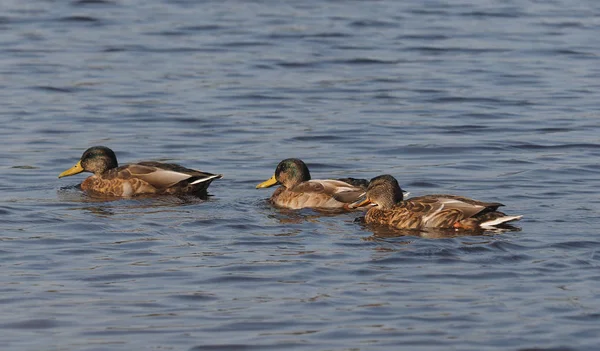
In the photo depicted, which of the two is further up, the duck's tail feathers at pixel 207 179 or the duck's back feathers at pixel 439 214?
the duck's tail feathers at pixel 207 179

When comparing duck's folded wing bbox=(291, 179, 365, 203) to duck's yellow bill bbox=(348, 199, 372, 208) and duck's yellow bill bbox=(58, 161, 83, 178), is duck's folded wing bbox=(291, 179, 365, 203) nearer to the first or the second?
duck's yellow bill bbox=(348, 199, 372, 208)

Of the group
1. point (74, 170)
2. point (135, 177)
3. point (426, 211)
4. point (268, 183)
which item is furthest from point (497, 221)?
point (74, 170)

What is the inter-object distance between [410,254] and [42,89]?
11.2 m

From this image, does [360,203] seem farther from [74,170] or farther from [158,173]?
[74,170]

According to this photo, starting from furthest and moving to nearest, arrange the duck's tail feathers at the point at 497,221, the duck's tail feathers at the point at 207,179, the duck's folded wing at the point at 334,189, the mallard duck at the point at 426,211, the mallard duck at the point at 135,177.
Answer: the mallard duck at the point at 135,177, the duck's tail feathers at the point at 207,179, the duck's folded wing at the point at 334,189, the mallard duck at the point at 426,211, the duck's tail feathers at the point at 497,221

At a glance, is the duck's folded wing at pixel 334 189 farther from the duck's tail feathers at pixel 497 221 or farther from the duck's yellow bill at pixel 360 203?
the duck's tail feathers at pixel 497 221

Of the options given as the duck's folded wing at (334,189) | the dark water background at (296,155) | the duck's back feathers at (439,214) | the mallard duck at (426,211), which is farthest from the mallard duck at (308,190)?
the duck's back feathers at (439,214)

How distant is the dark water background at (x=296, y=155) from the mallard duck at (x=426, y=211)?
1.02 feet

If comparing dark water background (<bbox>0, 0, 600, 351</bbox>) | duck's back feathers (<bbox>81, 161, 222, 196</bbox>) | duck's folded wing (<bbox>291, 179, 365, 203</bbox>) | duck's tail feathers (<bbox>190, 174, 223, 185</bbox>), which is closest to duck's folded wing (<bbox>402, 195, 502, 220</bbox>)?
dark water background (<bbox>0, 0, 600, 351</bbox>)

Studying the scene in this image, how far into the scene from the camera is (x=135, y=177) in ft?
48.2

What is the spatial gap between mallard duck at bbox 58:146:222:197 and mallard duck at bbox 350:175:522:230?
6.61 ft

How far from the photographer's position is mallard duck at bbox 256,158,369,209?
541 inches

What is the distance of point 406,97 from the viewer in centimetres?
2080

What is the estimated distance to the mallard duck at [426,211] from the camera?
12.3m
